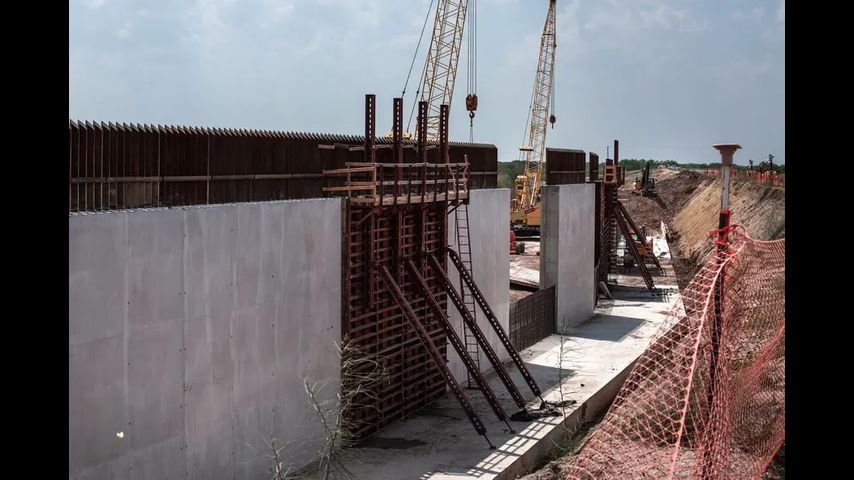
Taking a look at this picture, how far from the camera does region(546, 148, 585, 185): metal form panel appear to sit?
32.9m

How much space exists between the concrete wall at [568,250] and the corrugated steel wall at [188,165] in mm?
14155

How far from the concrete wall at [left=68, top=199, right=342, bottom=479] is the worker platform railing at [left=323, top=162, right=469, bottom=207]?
692mm

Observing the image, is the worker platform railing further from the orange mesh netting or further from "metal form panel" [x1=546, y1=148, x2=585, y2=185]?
"metal form panel" [x1=546, y1=148, x2=585, y2=185]

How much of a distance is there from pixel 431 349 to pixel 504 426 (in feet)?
8.27

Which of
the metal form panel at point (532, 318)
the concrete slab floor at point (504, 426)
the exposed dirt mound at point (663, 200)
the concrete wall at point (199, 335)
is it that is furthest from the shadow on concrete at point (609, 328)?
the exposed dirt mound at point (663, 200)

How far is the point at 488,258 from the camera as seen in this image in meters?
25.2

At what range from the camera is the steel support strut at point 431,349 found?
59.4 feet

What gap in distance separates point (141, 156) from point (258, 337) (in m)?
3.87

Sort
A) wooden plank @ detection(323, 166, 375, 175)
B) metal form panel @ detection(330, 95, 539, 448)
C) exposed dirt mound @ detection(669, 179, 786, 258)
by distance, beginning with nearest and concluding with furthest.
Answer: wooden plank @ detection(323, 166, 375, 175) < metal form panel @ detection(330, 95, 539, 448) < exposed dirt mound @ detection(669, 179, 786, 258)

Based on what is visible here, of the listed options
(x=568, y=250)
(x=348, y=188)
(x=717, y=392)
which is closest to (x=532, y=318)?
(x=568, y=250)

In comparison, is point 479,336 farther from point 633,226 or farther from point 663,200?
point 663,200

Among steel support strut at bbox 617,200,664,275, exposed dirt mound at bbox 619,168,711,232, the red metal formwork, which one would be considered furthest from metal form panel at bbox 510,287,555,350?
exposed dirt mound at bbox 619,168,711,232

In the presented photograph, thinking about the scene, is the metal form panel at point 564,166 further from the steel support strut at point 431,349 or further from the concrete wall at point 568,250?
the steel support strut at point 431,349
